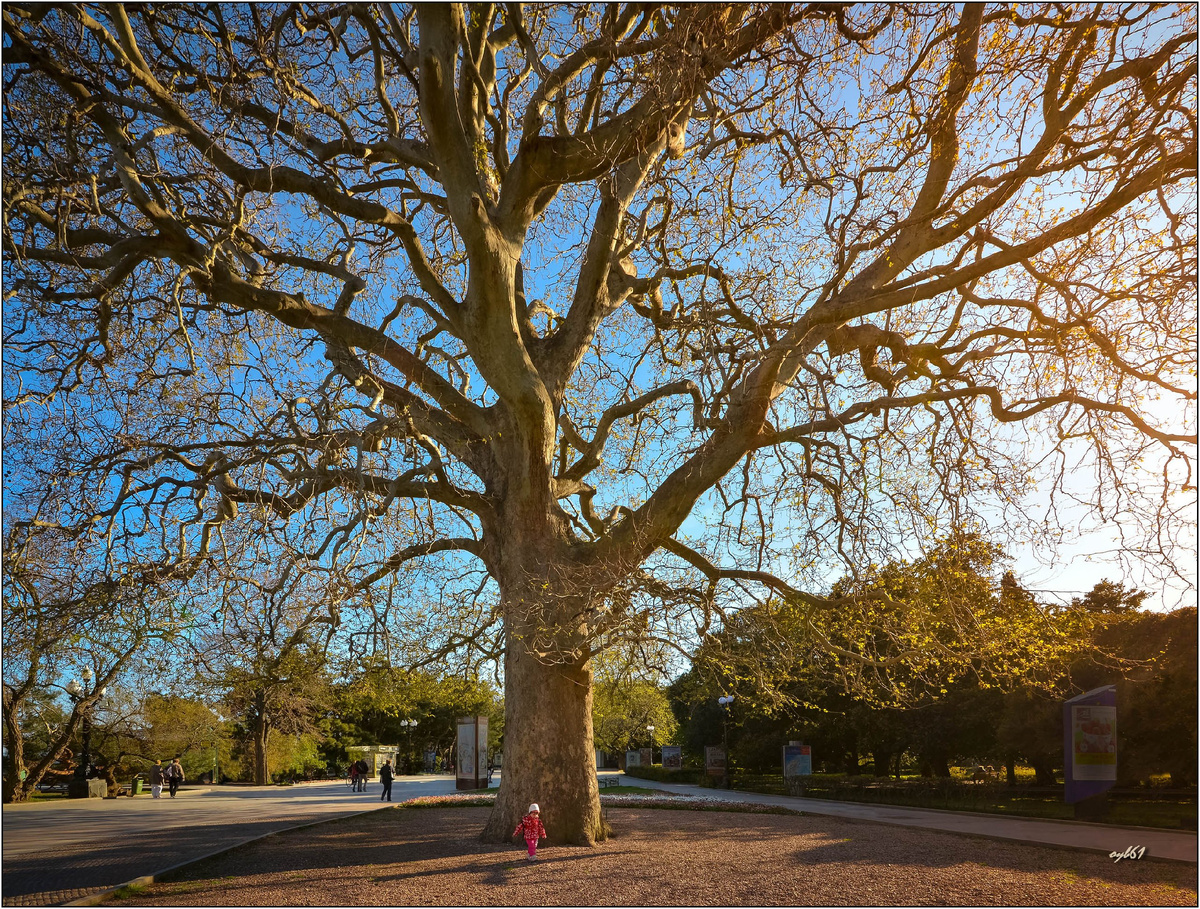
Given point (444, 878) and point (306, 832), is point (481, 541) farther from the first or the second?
point (306, 832)

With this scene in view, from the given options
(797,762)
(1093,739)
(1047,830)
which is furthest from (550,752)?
(797,762)

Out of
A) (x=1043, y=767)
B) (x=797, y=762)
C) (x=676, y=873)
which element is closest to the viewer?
(x=676, y=873)

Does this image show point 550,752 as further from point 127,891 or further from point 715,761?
point 715,761

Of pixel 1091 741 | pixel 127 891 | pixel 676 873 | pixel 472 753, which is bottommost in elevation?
pixel 472 753

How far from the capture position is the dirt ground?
26.1 ft

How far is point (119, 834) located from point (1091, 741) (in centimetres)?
1782

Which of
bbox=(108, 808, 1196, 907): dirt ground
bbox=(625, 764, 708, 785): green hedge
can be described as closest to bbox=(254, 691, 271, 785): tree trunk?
bbox=(625, 764, 708, 785): green hedge

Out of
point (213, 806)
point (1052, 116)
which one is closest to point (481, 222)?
point (1052, 116)

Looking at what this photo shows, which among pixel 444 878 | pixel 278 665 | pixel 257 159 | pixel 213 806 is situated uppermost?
pixel 257 159

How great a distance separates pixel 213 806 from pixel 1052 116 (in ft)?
80.1

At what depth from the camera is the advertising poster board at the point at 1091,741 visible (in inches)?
574

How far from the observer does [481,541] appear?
12102mm

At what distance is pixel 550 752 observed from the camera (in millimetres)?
10695

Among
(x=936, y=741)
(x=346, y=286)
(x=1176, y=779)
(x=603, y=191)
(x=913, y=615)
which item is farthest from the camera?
(x=936, y=741)
